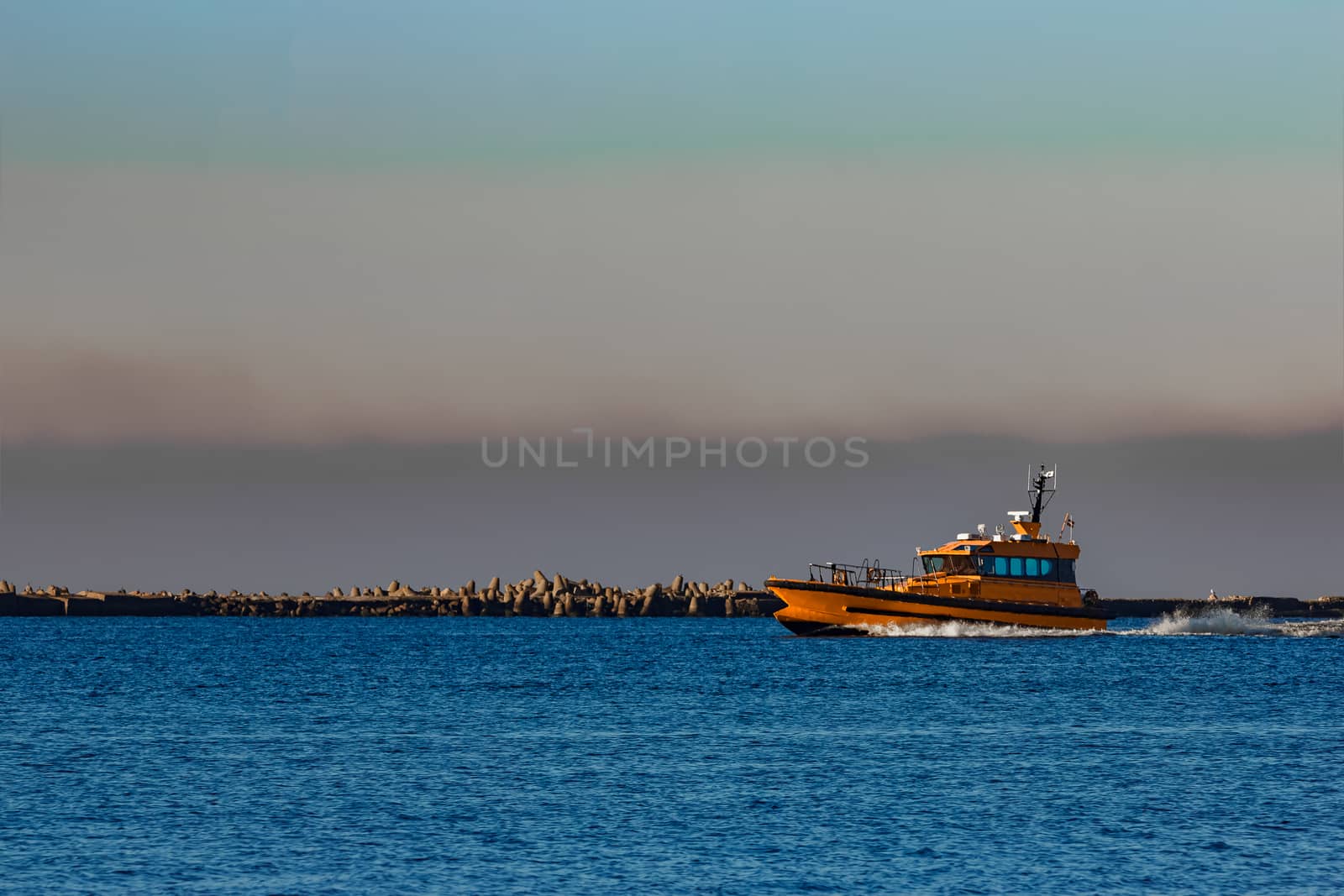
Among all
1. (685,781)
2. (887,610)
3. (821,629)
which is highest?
(887,610)

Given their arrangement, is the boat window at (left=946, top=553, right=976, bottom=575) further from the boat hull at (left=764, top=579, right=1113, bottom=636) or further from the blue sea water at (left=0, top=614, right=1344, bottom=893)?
the blue sea water at (left=0, top=614, right=1344, bottom=893)

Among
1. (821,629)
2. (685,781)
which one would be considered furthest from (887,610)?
(685,781)

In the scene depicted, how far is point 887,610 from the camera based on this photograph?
8075cm

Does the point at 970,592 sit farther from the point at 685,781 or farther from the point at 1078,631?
the point at 685,781

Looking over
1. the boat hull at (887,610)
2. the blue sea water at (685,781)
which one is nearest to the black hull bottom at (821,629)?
the boat hull at (887,610)

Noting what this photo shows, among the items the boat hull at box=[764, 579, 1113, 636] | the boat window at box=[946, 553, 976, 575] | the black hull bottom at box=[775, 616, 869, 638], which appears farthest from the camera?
the black hull bottom at box=[775, 616, 869, 638]

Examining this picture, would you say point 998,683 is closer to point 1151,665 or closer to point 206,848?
point 1151,665

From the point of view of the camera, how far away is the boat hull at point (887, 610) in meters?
79.9

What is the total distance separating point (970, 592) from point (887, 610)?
14.3 feet

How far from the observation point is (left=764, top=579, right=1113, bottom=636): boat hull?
262ft

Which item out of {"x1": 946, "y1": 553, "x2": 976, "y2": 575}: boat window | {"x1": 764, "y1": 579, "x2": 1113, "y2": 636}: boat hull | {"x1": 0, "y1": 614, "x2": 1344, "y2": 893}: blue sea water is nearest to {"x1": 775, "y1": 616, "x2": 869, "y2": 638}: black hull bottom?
{"x1": 764, "y1": 579, "x2": 1113, "y2": 636}: boat hull

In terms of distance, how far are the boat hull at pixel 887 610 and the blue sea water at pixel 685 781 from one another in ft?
22.0

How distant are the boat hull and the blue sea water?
22.0ft

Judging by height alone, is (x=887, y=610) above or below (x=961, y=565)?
below
